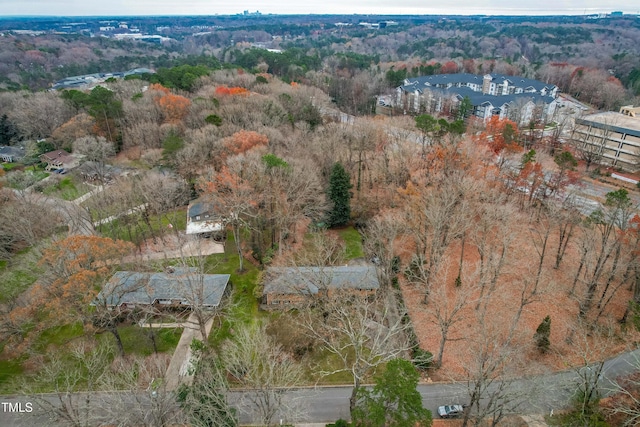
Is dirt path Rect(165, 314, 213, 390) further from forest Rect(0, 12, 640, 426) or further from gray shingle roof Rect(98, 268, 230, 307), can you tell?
gray shingle roof Rect(98, 268, 230, 307)

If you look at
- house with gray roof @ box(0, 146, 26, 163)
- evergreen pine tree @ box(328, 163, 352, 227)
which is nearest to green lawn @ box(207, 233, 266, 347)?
evergreen pine tree @ box(328, 163, 352, 227)

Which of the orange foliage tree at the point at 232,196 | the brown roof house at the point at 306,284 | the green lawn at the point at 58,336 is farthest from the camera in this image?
the orange foliage tree at the point at 232,196

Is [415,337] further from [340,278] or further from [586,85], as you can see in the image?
[586,85]

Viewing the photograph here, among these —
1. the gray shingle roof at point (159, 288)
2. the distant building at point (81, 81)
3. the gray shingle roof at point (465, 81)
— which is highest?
the gray shingle roof at point (465, 81)

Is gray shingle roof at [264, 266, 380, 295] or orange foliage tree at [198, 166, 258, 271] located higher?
orange foliage tree at [198, 166, 258, 271]

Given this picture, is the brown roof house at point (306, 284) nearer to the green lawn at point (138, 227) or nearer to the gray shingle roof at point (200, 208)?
the gray shingle roof at point (200, 208)

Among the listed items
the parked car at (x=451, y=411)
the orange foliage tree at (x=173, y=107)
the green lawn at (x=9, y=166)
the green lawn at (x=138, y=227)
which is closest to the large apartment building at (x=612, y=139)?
the parked car at (x=451, y=411)
